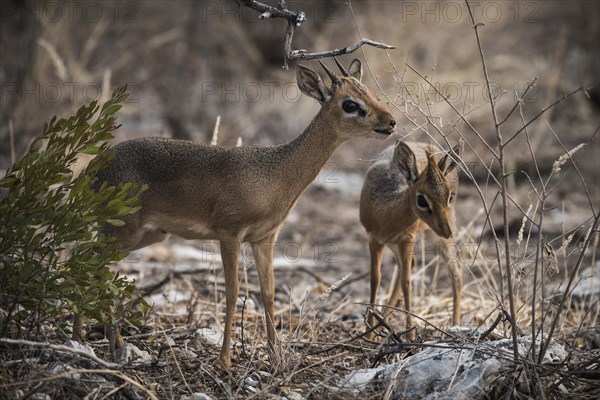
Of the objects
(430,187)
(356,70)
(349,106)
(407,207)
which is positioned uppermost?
(356,70)

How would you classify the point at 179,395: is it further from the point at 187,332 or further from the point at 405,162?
the point at 405,162

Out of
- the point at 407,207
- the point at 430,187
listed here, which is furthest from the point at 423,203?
the point at 407,207

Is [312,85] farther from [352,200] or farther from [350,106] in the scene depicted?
[352,200]

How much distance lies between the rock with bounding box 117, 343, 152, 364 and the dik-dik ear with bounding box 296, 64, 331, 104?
194 cm

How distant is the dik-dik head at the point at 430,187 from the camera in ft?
19.9

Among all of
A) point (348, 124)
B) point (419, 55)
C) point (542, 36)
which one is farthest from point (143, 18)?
point (348, 124)

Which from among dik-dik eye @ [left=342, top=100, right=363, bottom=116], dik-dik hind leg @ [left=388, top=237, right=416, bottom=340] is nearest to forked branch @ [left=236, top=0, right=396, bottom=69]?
dik-dik eye @ [left=342, top=100, right=363, bottom=116]

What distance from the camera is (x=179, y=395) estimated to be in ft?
15.3

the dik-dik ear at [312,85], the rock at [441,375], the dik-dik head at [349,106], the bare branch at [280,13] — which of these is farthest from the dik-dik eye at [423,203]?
the bare branch at [280,13]

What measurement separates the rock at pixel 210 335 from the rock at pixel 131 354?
1.84ft

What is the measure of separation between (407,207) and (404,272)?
489mm

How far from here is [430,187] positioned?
613 cm

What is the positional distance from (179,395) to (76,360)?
25.4 inches

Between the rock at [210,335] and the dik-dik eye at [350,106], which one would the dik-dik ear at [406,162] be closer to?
the dik-dik eye at [350,106]
